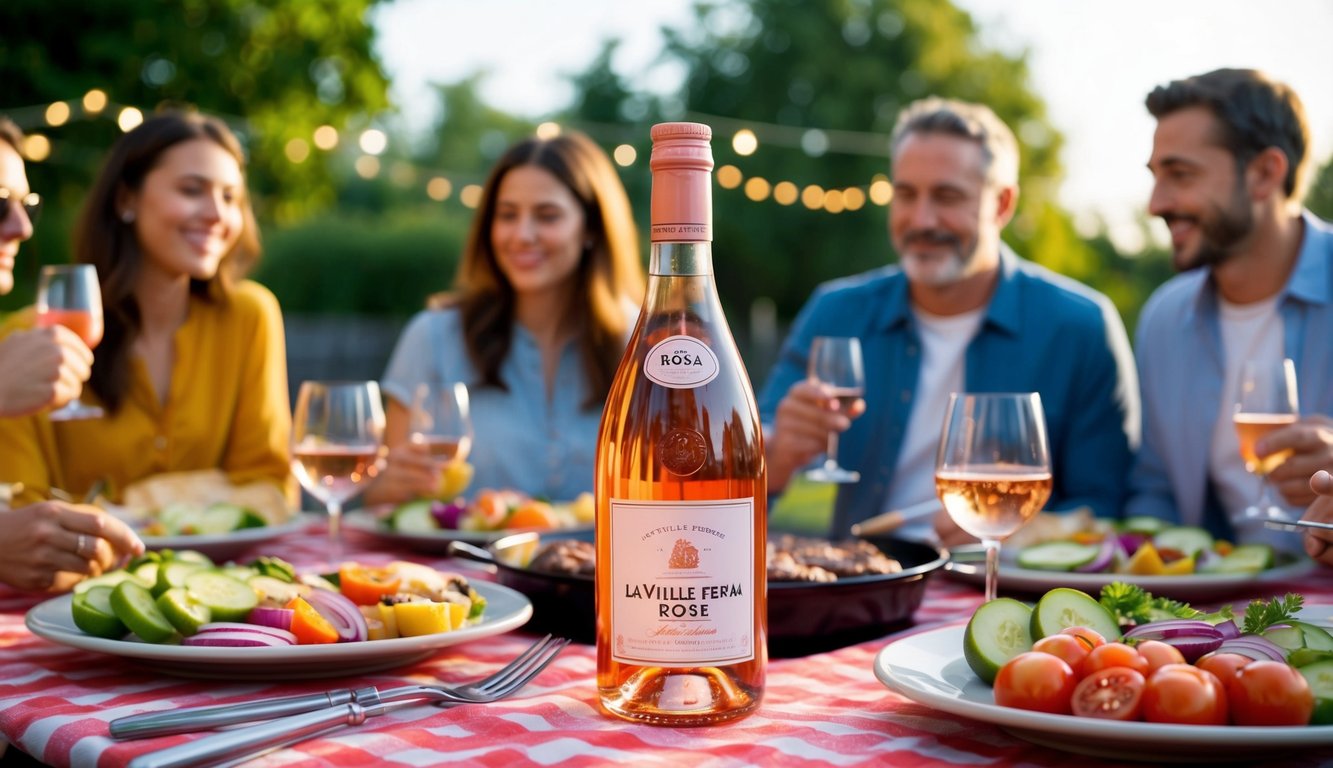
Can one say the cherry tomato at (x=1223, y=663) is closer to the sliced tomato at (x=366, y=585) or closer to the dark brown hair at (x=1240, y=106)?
the sliced tomato at (x=366, y=585)

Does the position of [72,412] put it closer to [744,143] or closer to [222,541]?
[222,541]

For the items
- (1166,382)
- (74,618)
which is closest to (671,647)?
(74,618)

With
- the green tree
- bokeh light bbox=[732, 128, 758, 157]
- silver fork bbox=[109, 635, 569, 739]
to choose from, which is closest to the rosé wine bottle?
silver fork bbox=[109, 635, 569, 739]

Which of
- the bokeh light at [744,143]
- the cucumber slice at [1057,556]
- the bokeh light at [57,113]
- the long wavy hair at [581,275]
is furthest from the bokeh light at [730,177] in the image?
the cucumber slice at [1057,556]

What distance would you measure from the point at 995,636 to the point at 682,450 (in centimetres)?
39

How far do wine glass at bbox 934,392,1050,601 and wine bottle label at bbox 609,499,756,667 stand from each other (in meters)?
A: 0.44

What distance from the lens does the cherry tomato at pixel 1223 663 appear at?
1.10m

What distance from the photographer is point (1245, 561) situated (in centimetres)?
194

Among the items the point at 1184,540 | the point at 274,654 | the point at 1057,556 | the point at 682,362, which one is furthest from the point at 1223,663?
the point at 1184,540

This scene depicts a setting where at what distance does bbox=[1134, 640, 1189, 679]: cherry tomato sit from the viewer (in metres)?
1.14

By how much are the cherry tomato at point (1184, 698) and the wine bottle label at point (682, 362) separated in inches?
21.0

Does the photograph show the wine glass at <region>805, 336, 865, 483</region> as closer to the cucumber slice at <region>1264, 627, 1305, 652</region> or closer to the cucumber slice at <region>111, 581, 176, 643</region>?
the cucumber slice at <region>1264, 627, 1305, 652</region>

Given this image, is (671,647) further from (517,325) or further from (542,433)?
(517,325)

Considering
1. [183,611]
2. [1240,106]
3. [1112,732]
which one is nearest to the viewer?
[1112,732]
